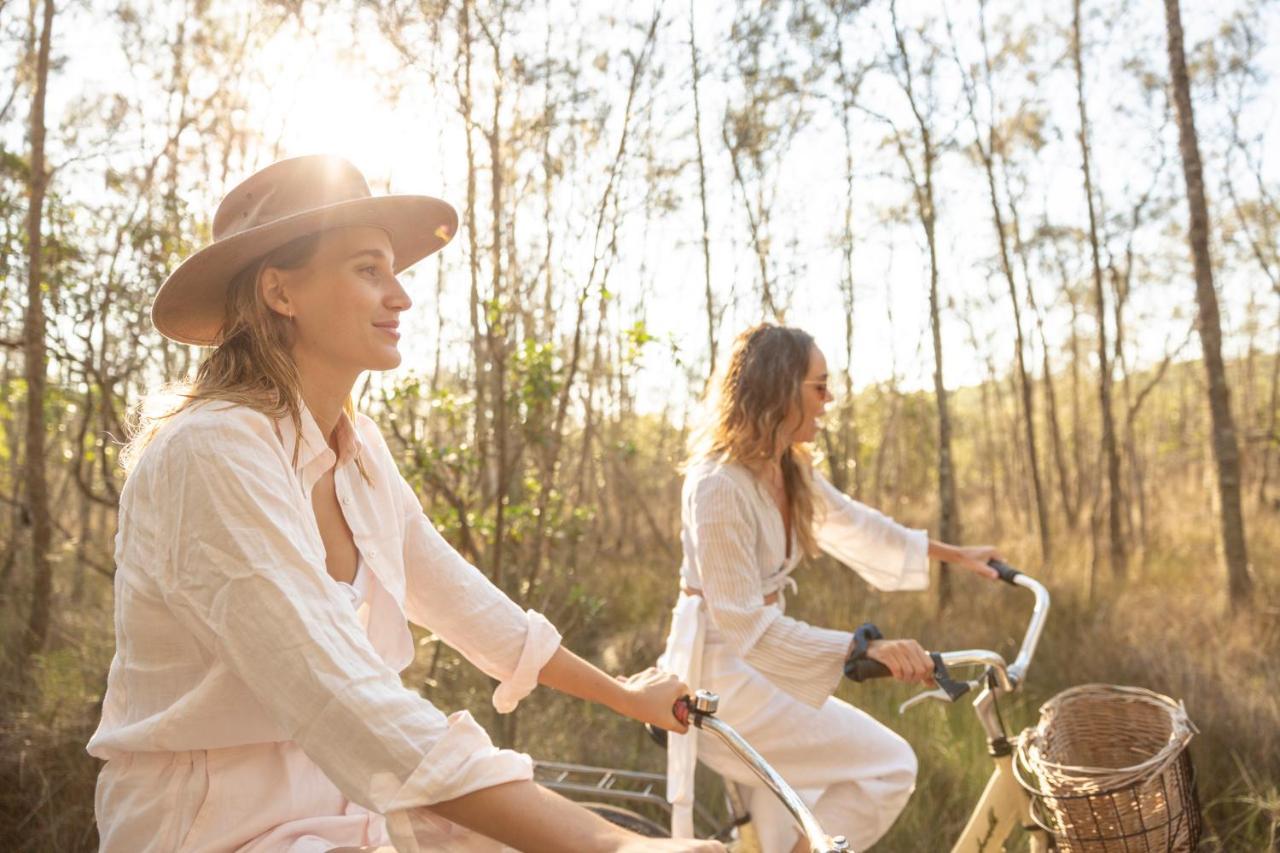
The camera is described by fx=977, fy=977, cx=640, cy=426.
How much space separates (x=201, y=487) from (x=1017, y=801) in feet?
7.58

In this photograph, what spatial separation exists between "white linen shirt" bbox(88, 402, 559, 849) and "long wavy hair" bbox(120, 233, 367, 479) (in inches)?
2.1

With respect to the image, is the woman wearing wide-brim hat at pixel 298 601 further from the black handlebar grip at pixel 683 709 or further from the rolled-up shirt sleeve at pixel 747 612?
the rolled-up shirt sleeve at pixel 747 612

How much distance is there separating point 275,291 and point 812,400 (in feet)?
6.32

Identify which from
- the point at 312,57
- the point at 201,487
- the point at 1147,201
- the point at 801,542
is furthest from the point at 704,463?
the point at 1147,201

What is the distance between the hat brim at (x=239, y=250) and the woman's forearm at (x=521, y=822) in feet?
3.30

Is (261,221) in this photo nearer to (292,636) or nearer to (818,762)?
(292,636)

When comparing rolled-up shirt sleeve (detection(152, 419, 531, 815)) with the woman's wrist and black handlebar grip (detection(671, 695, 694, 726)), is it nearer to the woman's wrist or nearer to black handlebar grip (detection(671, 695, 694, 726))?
black handlebar grip (detection(671, 695, 694, 726))

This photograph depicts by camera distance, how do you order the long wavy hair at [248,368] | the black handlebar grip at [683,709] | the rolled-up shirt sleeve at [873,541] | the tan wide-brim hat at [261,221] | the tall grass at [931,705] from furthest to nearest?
1. the tall grass at [931,705]
2. the rolled-up shirt sleeve at [873,541]
3. the black handlebar grip at [683,709]
4. the tan wide-brim hat at [261,221]
5. the long wavy hair at [248,368]

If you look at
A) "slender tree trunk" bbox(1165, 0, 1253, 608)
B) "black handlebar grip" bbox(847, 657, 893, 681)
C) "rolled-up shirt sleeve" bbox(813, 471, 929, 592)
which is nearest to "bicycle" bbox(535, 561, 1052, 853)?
"black handlebar grip" bbox(847, 657, 893, 681)

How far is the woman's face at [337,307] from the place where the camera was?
1755mm

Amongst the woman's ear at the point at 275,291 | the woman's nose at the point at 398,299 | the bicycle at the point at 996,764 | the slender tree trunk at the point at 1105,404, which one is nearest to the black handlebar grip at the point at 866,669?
the bicycle at the point at 996,764

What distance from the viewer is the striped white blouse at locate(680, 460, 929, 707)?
2.76m

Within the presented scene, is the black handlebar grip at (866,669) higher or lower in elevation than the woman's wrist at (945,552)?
lower

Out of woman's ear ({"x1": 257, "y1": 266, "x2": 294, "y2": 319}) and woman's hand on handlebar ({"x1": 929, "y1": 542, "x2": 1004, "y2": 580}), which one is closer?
woman's ear ({"x1": 257, "y1": 266, "x2": 294, "y2": 319})
